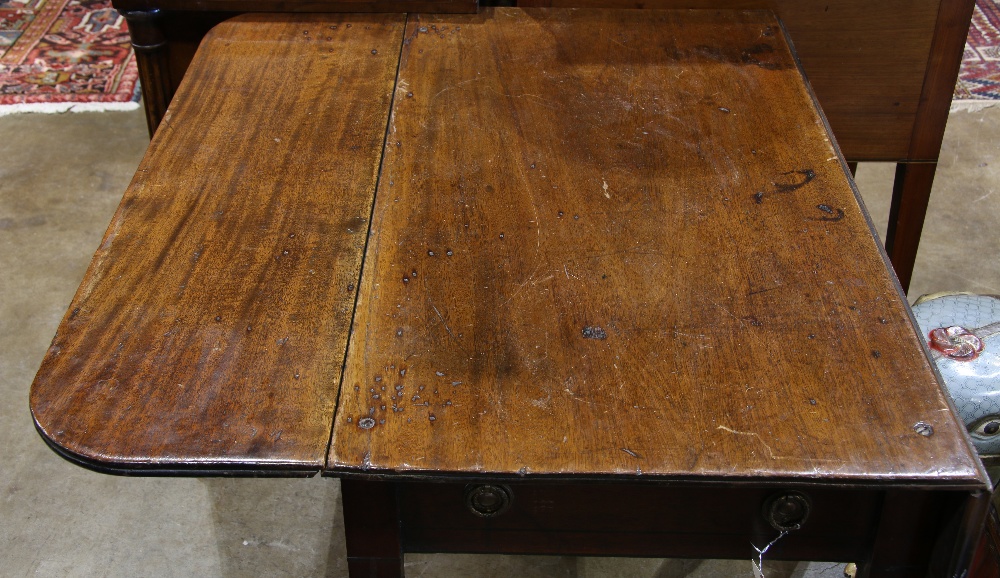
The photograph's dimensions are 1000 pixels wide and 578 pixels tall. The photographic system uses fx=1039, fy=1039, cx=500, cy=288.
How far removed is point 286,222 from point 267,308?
0.15 meters

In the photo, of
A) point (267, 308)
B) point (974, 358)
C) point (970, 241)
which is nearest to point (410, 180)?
point (267, 308)

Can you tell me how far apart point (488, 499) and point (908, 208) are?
3.67 feet

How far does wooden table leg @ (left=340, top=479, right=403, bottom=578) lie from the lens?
0.96 m

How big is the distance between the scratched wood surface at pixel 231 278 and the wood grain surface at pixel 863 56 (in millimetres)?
489

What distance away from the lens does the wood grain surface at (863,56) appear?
161 cm

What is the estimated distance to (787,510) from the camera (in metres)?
0.98

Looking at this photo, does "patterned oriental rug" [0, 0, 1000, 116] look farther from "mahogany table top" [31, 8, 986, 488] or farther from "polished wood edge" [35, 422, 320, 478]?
"polished wood edge" [35, 422, 320, 478]

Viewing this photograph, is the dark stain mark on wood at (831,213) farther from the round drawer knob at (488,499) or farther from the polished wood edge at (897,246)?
the round drawer knob at (488,499)

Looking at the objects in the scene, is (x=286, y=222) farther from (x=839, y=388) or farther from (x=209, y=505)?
(x=209, y=505)

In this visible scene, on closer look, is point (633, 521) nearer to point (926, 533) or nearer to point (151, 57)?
point (926, 533)

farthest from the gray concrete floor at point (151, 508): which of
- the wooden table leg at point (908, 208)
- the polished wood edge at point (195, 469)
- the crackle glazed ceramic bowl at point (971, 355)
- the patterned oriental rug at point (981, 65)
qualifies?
the polished wood edge at point (195, 469)

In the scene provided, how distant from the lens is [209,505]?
1875mm

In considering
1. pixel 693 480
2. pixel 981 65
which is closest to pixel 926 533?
pixel 693 480

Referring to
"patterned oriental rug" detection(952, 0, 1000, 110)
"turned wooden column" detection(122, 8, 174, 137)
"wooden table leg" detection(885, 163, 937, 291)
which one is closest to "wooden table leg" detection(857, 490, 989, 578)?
"wooden table leg" detection(885, 163, 937, 291)
